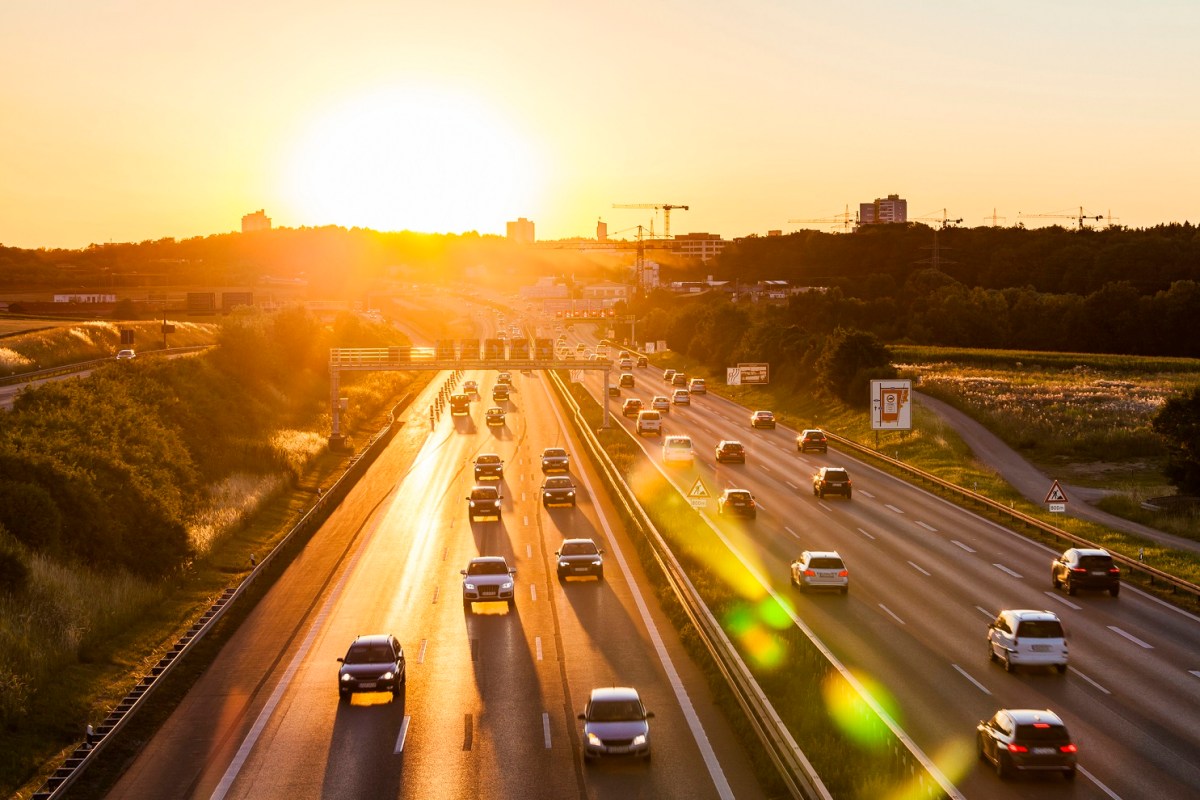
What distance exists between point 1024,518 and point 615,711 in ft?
117

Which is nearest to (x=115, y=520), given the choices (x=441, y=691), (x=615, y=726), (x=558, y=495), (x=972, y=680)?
(x=441, y=691)

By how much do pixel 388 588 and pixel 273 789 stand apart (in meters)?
19.1

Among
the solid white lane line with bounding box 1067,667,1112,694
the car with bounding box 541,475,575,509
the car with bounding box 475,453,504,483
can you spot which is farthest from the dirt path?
the car with bounding box 475,453,504,483

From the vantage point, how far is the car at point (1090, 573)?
40281 mm

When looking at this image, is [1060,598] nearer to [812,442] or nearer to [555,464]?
[555,464]

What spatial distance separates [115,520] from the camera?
43.1m

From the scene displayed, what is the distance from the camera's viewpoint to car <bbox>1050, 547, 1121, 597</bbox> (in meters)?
40.3

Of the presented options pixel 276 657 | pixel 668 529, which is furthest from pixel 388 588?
pixel 668 529

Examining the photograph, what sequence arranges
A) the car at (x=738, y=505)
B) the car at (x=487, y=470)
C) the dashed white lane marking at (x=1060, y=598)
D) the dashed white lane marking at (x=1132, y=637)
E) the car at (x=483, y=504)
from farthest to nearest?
the car at (x=487, y=470)
the car at (x=483, y=504)
the car at (x=738, y=505)
the dashed white lane marking at (x=1060, y=598)
the dashed white lane marking at (x=1132, y=637)

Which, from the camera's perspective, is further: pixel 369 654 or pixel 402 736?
pixel 369 654

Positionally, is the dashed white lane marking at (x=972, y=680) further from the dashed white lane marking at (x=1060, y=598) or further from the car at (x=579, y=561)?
the car at (x=579, y=561)

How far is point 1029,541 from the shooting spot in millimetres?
51125

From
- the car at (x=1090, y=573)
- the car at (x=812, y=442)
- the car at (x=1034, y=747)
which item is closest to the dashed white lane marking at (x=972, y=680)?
the car at (x=1034, y=747)

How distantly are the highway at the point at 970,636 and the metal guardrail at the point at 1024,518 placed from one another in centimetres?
111
